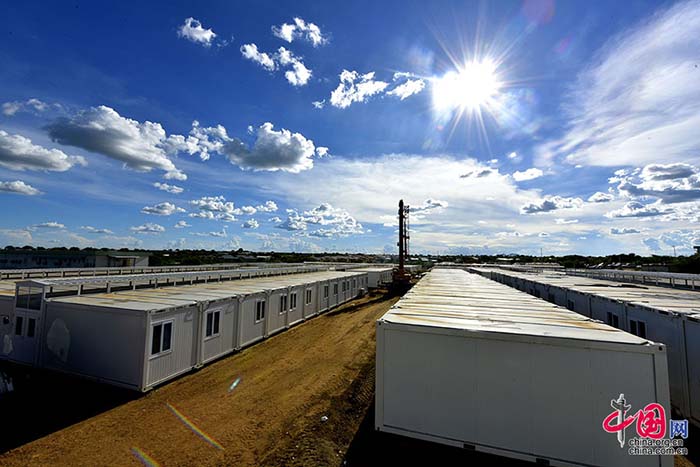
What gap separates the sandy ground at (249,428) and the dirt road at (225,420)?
3 cm

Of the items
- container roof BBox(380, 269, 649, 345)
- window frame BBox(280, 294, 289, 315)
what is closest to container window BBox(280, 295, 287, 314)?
window frame BBox(280, 294, 289, 315)

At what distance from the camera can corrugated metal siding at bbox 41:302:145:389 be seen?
11.9 metres

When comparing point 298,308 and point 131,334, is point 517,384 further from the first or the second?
point 298,308

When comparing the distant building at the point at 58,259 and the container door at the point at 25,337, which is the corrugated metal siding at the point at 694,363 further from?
the distant building at the point at 58,259

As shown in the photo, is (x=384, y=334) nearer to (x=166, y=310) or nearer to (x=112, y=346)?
(x=166, y=310)

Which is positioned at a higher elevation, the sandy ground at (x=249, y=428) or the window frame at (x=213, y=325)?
the window frame at (x=213, y=325)

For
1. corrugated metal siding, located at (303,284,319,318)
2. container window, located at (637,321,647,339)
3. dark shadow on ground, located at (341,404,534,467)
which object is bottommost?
dark shadow on ground, located at (341,404,534,467)

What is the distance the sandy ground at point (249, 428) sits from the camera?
25.9 feet

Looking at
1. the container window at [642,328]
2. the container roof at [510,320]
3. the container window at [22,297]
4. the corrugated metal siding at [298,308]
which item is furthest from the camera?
the corrugated metal siding at [298,308]

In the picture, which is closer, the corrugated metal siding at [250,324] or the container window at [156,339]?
the container window at [156,339]

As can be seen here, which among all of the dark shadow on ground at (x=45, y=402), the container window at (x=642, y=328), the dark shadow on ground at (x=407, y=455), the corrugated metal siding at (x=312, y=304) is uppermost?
the container window at (x=642, y=328)

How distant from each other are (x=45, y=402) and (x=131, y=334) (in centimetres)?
328

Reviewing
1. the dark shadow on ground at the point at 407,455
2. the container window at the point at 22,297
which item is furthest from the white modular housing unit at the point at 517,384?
the container window at the point at 22,297

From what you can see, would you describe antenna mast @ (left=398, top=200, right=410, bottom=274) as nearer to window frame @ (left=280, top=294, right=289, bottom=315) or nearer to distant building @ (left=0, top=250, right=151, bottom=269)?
window frame @ (left=280, top=294, right=289, bottom=315)
